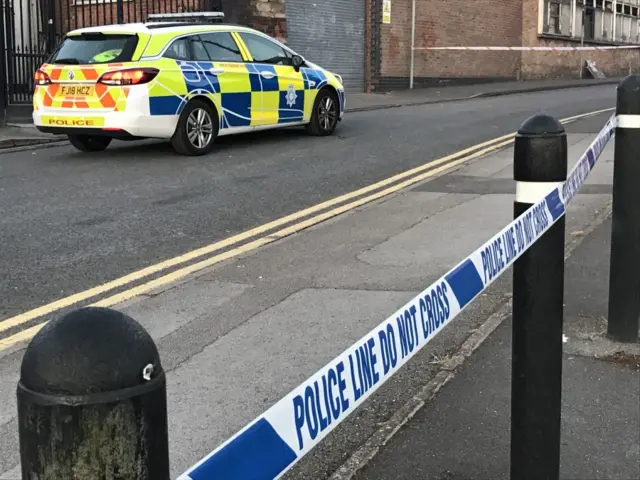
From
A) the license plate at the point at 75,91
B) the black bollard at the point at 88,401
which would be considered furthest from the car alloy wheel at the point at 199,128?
the black bollard at the point at 88,401

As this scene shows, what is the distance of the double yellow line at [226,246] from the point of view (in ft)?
15.6

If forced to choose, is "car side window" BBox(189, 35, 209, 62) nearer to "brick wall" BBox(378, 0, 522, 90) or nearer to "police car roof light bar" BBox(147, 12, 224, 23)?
"police car roof light bar" BBox(147, 12, 224, 23)

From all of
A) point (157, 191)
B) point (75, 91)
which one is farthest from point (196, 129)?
point (157, 191)

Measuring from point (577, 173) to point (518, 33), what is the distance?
29.4 m

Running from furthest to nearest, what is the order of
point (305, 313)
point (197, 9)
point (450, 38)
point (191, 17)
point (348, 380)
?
1. point (450, 38)
2. point (197, 9)
3. point (191, 17)
4. point (305, 313)
5. point (348, 380)

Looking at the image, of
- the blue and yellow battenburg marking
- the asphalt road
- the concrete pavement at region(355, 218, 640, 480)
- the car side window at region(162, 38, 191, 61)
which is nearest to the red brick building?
the asphalt road

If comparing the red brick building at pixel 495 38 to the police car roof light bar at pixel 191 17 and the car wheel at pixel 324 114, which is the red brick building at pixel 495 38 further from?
the car wheel at pixel 324 114

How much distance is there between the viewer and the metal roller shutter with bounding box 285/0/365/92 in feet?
70.0

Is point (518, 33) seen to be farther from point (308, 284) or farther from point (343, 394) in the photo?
point (343, 394)

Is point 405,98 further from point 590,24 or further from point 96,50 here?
point 590,24

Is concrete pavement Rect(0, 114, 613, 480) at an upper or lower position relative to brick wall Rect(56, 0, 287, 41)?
lower

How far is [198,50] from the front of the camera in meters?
10.7

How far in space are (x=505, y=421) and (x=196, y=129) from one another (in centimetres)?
769

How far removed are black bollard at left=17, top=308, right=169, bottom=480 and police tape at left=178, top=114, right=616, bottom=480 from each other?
99mm
